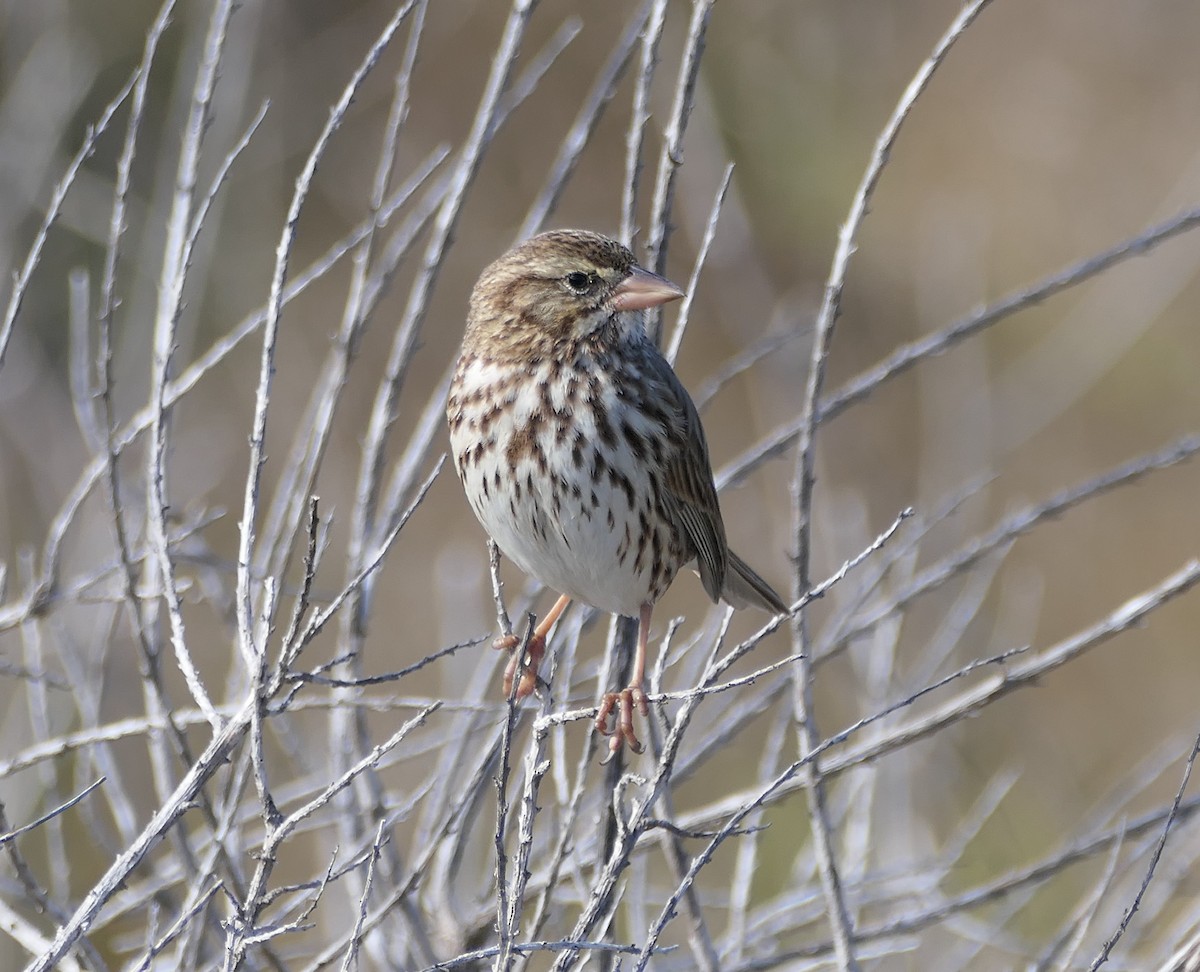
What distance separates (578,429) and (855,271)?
8.18 meters

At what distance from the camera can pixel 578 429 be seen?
3939mm

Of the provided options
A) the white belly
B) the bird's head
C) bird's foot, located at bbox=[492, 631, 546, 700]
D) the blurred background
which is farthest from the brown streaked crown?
the blurred background

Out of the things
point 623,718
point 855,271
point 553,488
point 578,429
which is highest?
point 855,271

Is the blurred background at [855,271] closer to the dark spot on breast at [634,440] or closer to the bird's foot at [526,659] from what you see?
the bird's foot at [526,659]

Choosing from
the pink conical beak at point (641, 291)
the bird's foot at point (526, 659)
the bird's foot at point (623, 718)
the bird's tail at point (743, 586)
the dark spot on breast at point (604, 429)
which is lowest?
the bird's foot at point (623, 718)

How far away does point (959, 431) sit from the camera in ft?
29.8

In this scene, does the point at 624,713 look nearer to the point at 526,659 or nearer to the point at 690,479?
the point at 526,659

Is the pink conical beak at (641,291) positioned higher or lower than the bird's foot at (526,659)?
higher

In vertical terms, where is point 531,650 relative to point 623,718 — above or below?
above

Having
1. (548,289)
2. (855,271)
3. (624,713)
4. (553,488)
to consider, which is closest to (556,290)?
(548,289)

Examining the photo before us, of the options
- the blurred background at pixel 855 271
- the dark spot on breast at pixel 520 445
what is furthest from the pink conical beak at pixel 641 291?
the blurred background at pixel 855 271

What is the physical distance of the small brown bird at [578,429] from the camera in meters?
3.94

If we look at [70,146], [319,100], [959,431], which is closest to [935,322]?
[959,431]

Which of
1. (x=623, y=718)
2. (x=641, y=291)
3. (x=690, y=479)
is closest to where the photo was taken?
(x=623, y=718)
